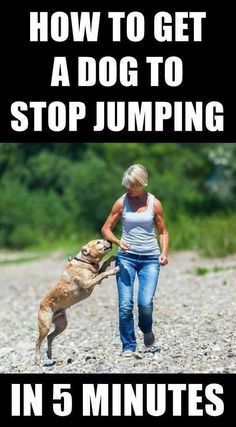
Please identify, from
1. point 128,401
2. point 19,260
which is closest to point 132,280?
point 128,401

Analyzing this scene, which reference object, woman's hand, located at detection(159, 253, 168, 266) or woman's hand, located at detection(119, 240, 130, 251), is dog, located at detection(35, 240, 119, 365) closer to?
woman's hand, located at detection(119, 240, 130, 251)

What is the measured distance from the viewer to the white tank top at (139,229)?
1195 centimetres

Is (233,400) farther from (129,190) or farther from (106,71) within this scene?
(106,71)

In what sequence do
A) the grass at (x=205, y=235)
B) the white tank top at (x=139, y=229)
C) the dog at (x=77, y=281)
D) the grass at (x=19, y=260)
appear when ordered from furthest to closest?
the grass at (x=19, y=260) < the grass at (x=205, y=235) < the dog at (x=77, y=281) < the white tank top at (x=139, y=229)

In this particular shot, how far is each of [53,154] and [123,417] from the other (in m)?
40.5

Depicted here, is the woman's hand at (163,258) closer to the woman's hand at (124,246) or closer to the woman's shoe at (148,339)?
the woman's hand at (124,246)

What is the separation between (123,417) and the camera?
10.5m

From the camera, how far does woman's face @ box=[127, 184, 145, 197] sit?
11820mm

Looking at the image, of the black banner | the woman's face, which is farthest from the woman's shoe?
the woman's face

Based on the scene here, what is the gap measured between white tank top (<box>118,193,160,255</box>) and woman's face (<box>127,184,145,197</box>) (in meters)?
0.11

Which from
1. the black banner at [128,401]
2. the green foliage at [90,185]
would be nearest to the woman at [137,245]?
the black banner at [128,401]

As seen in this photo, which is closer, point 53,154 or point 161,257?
point 161,257

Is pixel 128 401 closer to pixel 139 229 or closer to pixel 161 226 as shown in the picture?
pixel 139 229

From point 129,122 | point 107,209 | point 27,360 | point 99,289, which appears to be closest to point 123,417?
point 27,360
